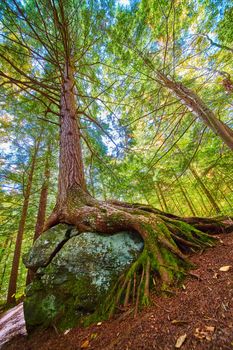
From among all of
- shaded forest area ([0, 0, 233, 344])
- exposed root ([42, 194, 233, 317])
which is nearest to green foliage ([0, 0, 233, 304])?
shaded forest area ([0, 0, 233, 344])

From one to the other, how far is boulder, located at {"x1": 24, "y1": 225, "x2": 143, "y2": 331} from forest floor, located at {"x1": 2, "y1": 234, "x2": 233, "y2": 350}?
225mm

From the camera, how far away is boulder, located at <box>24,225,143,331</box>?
92.2 inches

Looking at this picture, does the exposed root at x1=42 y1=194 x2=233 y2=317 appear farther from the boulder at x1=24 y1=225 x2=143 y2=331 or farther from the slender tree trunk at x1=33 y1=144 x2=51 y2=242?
the slender tree trunk at x1=33 y1=144 x2=51 y2=242

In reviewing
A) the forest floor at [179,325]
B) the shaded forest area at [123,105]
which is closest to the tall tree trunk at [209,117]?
the shaded forest area at [123,105]

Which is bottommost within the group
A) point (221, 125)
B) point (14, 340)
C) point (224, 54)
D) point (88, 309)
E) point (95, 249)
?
point (14, 340)

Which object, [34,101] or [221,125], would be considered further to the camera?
[34,101]

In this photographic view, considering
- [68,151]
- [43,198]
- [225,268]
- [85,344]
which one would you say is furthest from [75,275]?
[43,198]

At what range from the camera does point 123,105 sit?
6.09 meters

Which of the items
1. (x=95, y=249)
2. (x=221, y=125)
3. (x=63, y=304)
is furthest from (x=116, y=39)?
(x=63, y=304)

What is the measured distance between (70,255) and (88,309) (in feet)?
2.51

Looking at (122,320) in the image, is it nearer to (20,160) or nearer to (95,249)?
(95,249)

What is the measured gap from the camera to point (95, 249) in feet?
8.92

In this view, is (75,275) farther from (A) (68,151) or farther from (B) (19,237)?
(B) (19,237)

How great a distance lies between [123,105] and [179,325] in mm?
5961
